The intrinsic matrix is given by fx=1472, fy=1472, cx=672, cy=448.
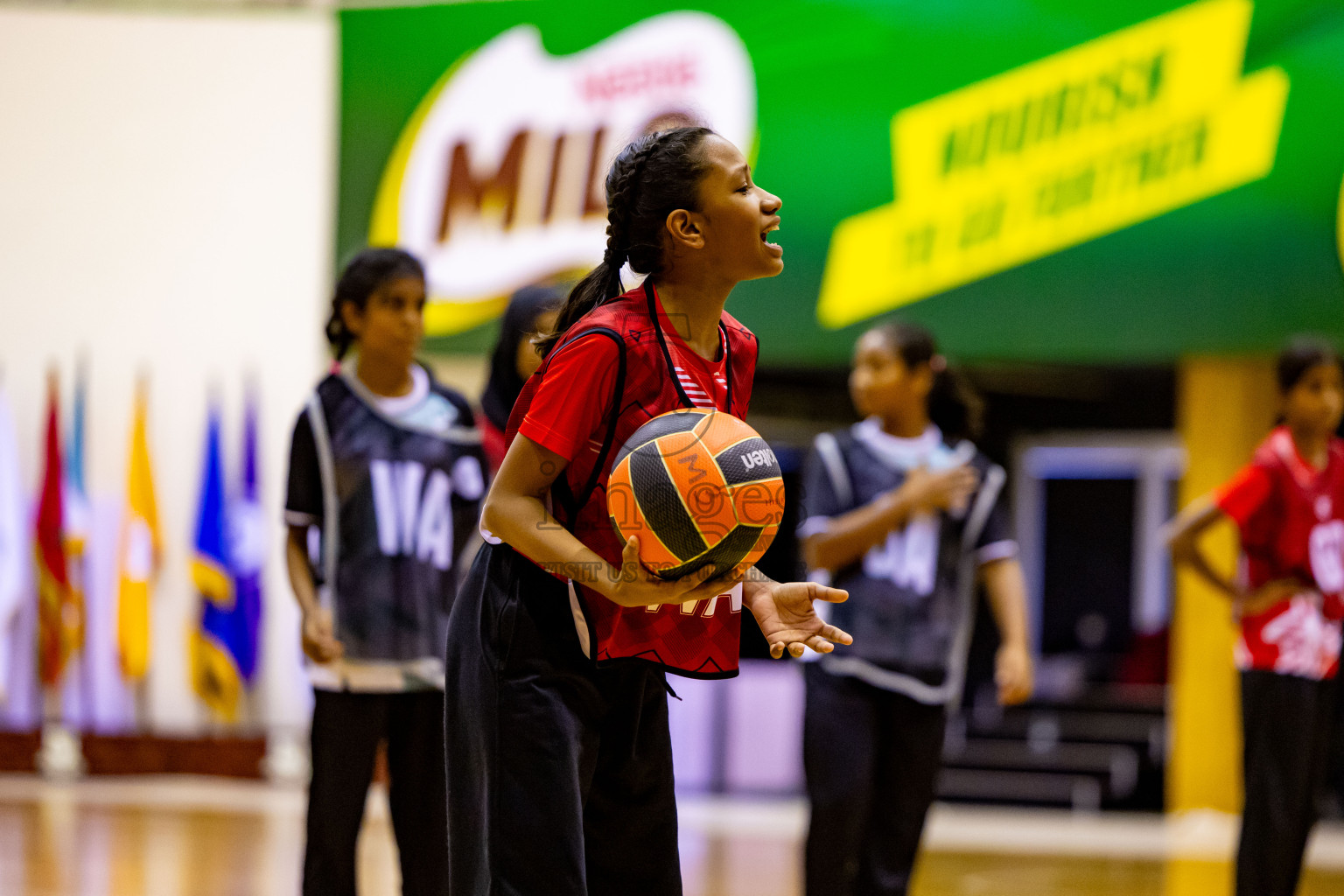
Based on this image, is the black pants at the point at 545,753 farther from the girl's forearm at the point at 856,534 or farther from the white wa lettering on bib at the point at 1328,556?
the white wa lettering on bib at the point at 1328,556

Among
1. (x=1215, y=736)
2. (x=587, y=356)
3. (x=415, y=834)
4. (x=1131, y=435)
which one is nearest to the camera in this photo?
(x=587, y=356)

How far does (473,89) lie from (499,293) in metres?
1.22

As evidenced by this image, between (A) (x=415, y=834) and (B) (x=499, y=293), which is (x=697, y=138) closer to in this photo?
(A) (x=415, y=834)

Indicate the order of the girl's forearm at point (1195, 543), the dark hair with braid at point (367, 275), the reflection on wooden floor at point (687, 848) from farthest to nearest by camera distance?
the reflection on wooden floor at point (687, 848)
the girl's forearm at point (1195, 543)
the dark hair with braid at point (367, 275)

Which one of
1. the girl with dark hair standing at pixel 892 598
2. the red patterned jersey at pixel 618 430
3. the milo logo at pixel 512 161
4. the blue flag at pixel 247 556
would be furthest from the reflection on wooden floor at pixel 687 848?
the red patterned jersey at pixel 618 430

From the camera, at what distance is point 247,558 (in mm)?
8430

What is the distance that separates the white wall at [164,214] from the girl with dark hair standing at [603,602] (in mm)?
6771

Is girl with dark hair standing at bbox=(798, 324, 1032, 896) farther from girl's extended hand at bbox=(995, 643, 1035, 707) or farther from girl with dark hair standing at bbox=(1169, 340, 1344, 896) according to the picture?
girl with dark hair standing at bbox=(1169, 340, 1344, 896)

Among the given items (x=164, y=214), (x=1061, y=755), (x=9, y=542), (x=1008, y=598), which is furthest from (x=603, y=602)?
(x=1061, y=755)

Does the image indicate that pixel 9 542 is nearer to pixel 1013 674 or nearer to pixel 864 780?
pixel 864 780

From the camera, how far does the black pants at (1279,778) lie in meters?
4.22

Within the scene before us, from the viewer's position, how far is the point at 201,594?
8.45m

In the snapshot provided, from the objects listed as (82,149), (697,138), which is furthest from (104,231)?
(697,138)

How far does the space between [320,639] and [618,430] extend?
158 cm
